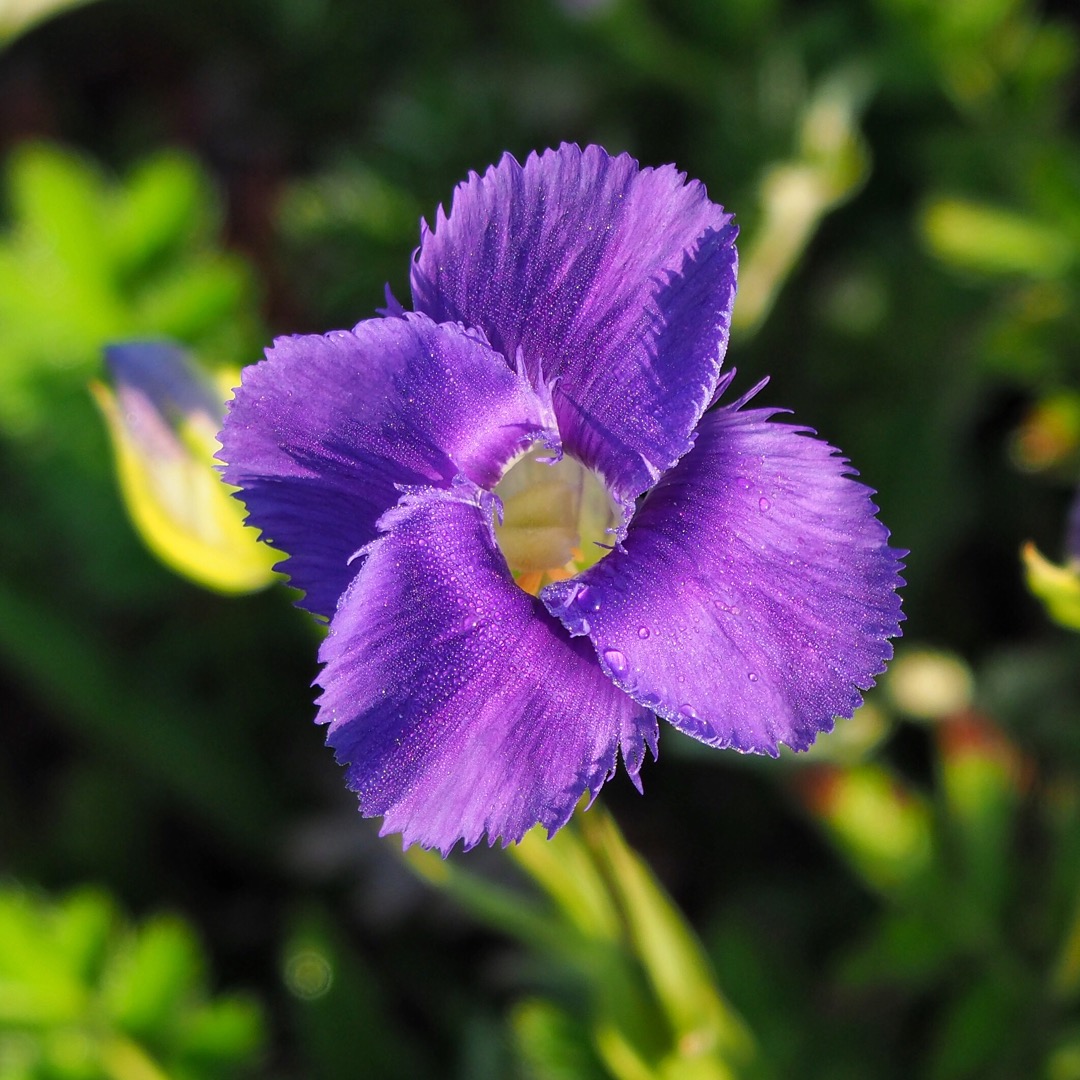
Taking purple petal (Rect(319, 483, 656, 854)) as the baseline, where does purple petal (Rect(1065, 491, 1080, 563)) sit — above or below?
above

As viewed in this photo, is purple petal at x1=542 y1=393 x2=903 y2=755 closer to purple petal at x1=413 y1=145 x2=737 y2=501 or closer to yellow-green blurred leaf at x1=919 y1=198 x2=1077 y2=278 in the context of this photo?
purple petal at x1=413 y1=145 x2=737 y2=501

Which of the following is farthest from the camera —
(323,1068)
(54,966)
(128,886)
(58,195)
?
(128,886)

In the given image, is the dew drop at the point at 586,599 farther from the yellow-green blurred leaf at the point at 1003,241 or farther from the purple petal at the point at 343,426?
the yellow-green blurred leaf at the point at 1003,241

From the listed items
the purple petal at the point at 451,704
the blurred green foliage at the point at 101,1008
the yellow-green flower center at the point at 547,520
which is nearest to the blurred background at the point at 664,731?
the blurred green foliage at the point at 101,1008

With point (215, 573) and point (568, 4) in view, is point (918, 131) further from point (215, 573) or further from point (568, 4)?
point (215, 573)

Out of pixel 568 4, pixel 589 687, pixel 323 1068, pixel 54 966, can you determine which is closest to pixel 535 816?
pixel 589 687

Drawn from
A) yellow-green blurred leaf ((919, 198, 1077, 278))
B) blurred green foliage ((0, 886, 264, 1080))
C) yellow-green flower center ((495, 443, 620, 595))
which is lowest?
blurred green foliage ((0, 886, 264, 1080))

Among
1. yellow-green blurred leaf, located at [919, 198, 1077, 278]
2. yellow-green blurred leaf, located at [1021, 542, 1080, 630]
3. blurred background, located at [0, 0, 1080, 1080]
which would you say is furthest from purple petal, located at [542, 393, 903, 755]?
yellow-green blurred leaf, located at [919, 198, 1077, 278]

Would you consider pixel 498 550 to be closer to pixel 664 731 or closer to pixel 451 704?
pixel 451 704
